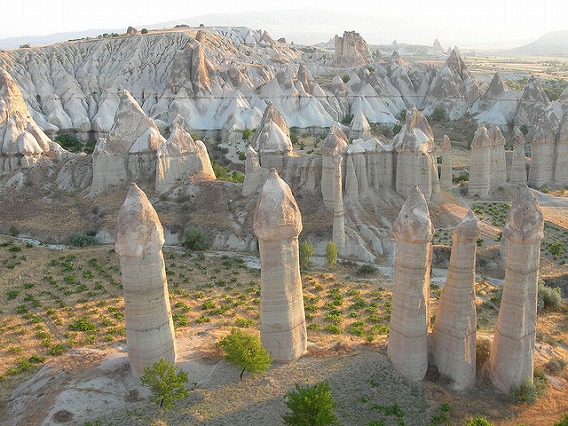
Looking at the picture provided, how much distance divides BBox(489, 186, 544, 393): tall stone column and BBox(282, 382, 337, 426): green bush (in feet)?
19.7

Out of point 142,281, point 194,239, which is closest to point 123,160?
point 194,239

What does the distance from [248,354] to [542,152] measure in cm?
3688

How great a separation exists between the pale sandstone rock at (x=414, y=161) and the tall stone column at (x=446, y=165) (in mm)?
3545

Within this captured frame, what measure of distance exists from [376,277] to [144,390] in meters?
17.2

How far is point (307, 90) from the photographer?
80000 mm

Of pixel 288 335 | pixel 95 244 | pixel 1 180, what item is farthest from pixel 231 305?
pixel 1 180

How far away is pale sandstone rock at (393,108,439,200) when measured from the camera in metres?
35.9

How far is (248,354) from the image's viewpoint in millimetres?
15828

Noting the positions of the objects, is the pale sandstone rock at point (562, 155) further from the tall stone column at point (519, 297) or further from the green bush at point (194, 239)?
the tall stone column at point (519, 297)

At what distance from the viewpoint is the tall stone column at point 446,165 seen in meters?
40.0

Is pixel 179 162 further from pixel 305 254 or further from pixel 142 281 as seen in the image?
pixel 142 281

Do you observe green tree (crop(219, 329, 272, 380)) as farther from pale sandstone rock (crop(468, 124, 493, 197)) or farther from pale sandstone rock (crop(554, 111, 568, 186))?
pale sandstone rock (crop(554, 111, 568, 186))

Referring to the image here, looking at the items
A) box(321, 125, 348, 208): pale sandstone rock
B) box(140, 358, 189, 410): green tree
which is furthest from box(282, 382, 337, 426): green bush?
box(321, 125, 348, 208): pale sandstone rock

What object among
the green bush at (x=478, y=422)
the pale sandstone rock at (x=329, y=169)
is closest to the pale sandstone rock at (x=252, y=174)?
the pale sandstone rock at (x=329, y=169)
